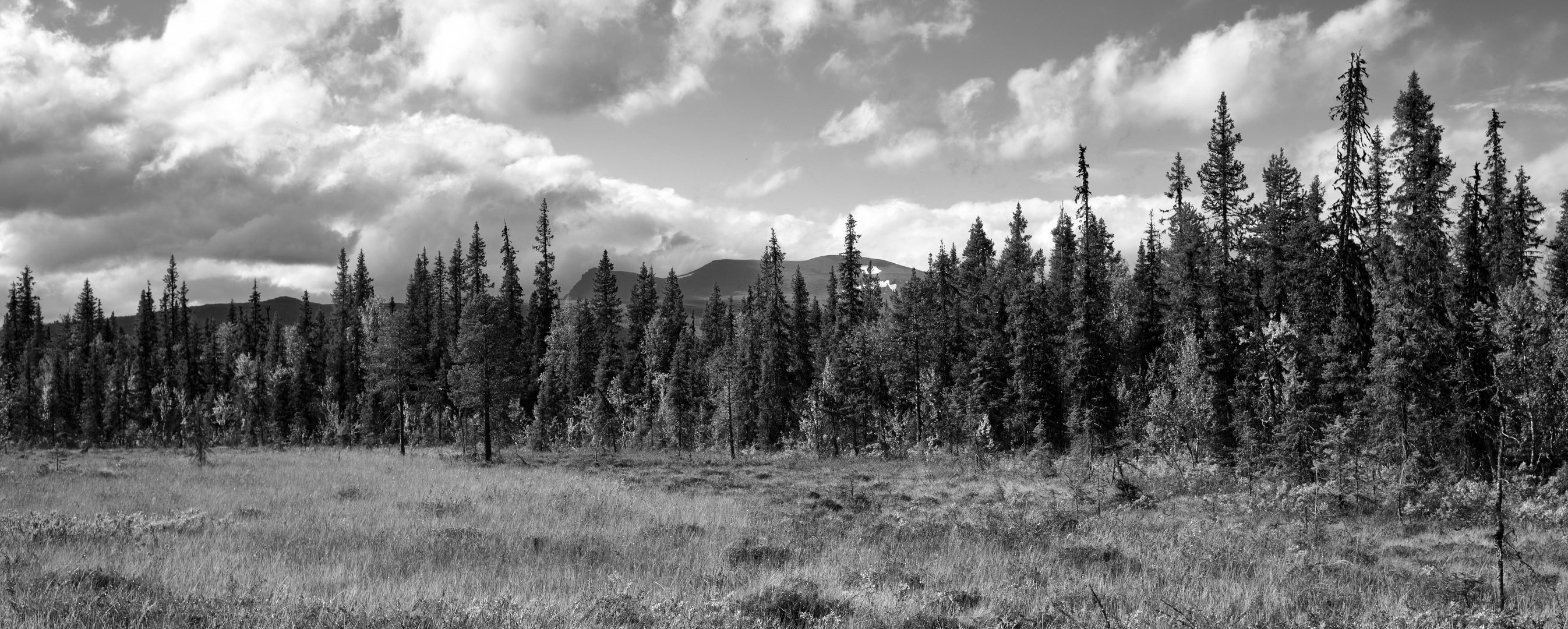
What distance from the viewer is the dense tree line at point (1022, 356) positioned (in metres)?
25.0

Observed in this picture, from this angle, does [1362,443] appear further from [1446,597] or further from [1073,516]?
[1446,597]

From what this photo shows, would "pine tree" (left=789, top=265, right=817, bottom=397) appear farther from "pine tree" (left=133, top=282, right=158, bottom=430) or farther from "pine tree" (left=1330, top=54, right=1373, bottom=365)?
"pine tree" (left=133, top=282, right=158, bottom=430)

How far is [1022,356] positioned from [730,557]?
115 ft

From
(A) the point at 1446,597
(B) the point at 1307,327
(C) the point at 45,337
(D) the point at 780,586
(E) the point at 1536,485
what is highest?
(C) the point at 45,337

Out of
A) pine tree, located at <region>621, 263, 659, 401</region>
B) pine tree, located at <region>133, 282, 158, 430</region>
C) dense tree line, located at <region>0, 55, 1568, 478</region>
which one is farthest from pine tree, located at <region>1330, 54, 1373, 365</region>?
pine tree, located at <region>133, 282, 158, 430</region>

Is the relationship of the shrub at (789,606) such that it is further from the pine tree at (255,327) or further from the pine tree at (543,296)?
Result: the pine tree at (255,327)

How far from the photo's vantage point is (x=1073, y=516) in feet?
57.6

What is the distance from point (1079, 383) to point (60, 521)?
41760mm

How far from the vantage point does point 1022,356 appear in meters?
43.8

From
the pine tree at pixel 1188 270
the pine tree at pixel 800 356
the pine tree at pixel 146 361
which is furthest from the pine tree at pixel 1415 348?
the pine tree at pixel 146 361

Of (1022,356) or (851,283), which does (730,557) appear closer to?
(1022,356)

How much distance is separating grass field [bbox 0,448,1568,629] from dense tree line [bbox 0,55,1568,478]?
139 inches

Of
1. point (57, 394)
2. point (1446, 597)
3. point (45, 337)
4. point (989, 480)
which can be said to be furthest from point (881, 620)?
point (45, 337)

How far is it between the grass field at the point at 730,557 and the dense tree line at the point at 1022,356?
3.53 meters
